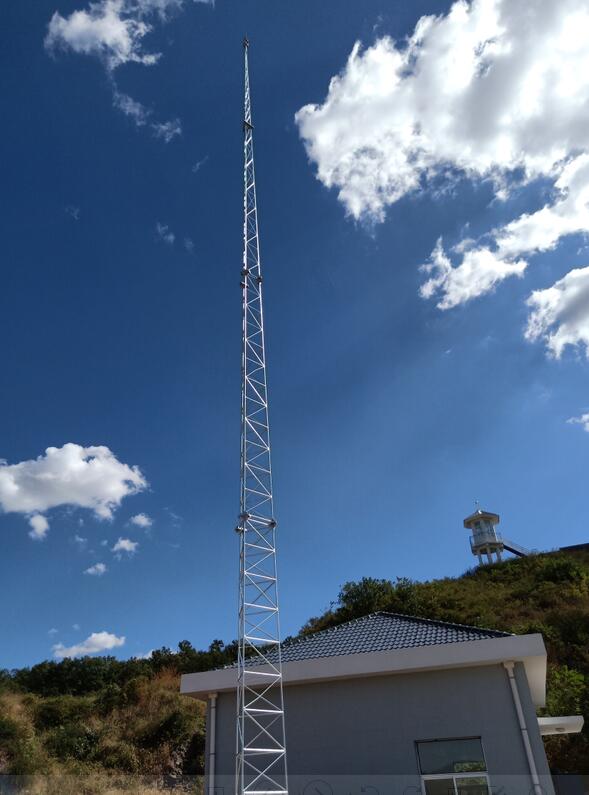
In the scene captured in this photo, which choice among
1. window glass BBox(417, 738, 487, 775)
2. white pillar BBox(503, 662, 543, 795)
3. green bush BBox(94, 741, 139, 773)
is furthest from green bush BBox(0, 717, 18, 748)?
white pillar BBox(503, 662, 543, 795)

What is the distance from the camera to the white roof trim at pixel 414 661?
9547mm

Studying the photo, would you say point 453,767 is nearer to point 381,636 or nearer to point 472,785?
point 472,785

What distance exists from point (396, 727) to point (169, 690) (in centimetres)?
1695

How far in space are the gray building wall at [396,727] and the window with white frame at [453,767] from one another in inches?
4.3

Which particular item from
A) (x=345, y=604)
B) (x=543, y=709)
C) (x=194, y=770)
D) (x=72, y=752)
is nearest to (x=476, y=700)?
(x=543, y=709)

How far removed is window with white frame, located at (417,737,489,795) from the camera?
9.07m

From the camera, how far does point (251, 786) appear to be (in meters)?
10.3

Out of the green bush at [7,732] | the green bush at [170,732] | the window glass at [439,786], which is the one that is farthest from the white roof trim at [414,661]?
the green bush at [7,732]

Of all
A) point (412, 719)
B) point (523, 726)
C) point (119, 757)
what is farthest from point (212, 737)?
point (119, 757)

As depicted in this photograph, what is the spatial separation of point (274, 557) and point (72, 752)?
1308 centimetres

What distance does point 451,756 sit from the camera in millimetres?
9359

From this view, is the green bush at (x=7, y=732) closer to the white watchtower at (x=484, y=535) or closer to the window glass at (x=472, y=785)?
the window glass at (x=472, y=785)

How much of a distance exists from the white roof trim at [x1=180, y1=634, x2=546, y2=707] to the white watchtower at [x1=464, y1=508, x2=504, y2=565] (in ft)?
97.4

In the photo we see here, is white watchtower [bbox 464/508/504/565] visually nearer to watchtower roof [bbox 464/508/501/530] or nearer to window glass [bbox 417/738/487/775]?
watchtower roof [bbox 464/508/501/530]
